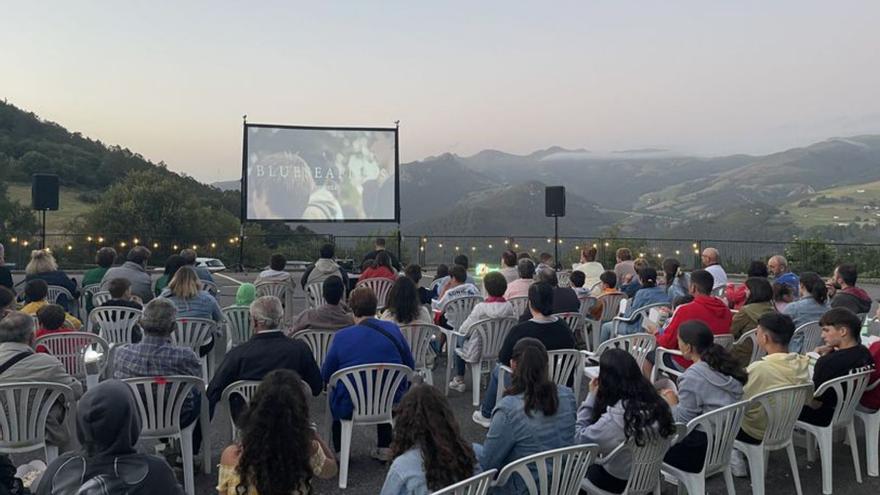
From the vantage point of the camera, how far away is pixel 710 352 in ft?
9.95

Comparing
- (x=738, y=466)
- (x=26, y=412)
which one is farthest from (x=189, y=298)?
(x=738, y=466)

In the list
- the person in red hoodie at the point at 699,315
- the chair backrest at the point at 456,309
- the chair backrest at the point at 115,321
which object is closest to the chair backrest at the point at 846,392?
the person in red hoodie at the point at 699,315

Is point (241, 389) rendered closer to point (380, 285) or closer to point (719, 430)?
point (719, 430)

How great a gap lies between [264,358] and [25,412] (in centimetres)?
111

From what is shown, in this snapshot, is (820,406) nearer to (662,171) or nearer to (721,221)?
(721,221)

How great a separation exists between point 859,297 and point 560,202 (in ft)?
28.4

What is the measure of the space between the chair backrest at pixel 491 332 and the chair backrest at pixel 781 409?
2155 millimetres

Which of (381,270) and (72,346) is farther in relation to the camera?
(381,270)

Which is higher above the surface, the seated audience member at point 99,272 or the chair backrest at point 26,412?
the seated audience member at point 99,272

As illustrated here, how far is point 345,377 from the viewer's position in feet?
11.1

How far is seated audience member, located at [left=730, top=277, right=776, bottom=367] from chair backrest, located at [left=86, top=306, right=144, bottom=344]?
4.63 metres

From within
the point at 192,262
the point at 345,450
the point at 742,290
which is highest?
the point at 192,262

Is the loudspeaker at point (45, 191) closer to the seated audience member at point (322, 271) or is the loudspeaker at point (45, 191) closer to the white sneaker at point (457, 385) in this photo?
the seated audience member at point (322, 271)

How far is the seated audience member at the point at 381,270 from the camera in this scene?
7.09 m
